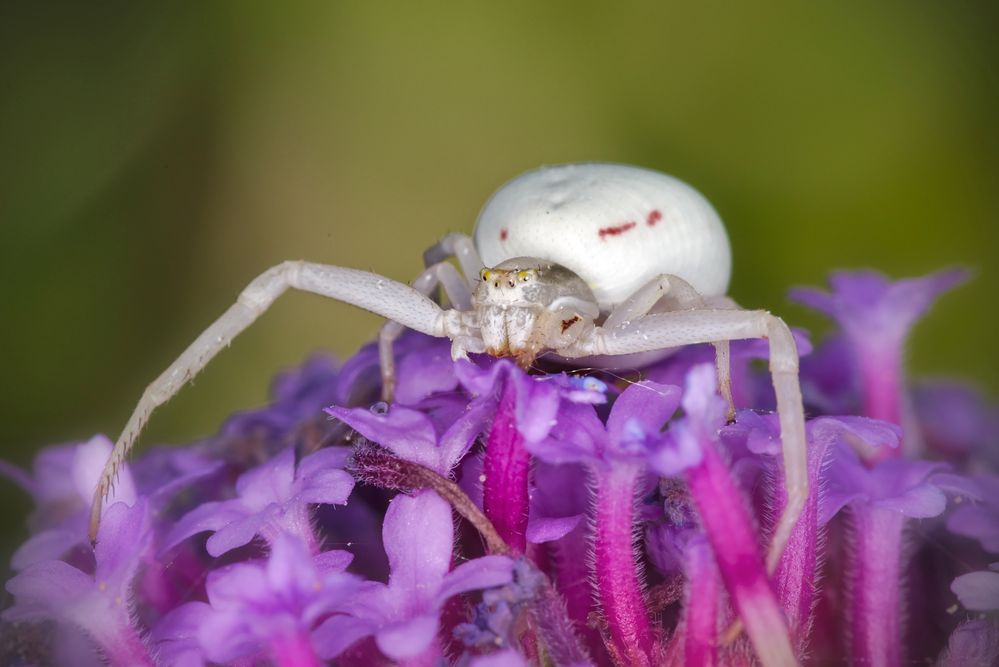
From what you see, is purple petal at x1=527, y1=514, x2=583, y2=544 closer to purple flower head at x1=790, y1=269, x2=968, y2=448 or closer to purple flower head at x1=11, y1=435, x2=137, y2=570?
purple flower head at x1=11, y1=435, x2=137, y2=570

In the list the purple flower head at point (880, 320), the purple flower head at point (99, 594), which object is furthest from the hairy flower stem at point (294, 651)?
the purple flower head at point (880, 320)

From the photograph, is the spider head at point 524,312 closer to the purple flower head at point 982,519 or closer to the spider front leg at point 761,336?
the spider front leg at point 761,336

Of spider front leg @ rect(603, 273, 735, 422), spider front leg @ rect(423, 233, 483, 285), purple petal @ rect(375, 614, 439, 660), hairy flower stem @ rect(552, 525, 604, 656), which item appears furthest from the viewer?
spider front leg @ rect(423, 233, 483, 285)

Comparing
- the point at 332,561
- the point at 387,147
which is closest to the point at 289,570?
the point at 332,561

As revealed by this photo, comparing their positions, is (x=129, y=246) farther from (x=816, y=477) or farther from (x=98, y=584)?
(x=816, y=477)

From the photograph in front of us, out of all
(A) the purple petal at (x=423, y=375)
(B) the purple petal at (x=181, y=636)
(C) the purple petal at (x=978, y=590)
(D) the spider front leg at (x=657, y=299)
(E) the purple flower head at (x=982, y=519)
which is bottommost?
(C) the purple petal at (x=978, y=590)

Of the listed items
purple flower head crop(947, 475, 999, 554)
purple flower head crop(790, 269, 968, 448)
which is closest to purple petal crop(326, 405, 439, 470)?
purple flower head crop(947, 475, 999, 554)

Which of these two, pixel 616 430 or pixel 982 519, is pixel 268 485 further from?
pixel 982 519
